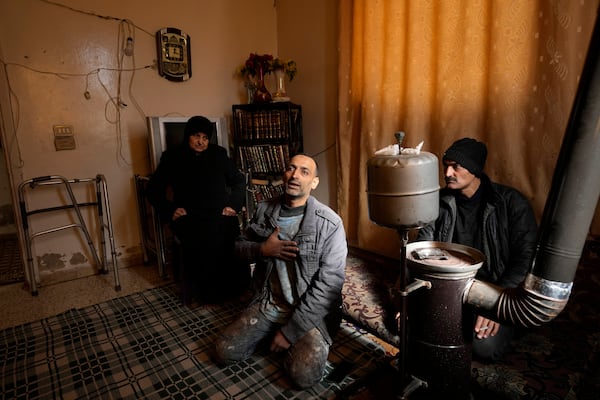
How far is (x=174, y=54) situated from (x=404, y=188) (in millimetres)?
2773

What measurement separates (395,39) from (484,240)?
4.67ft

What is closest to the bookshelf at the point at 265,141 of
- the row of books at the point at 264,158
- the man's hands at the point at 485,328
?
the row of books at the point at 264,158

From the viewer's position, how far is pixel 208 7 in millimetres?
3146

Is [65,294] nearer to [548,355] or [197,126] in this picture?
[197,126]

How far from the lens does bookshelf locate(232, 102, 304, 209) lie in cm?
295

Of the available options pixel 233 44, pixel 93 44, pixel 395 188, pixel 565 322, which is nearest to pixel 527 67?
pixel 565 322

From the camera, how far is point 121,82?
111 inches

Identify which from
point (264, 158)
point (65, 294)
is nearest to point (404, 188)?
point (264, 158)

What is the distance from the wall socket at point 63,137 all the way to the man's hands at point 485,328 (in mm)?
2885

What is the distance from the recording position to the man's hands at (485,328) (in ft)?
4.70

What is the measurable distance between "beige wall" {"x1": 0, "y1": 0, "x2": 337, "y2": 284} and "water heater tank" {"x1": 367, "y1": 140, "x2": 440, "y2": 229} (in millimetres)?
2235

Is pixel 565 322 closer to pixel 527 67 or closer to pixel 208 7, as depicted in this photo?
pixel 527 67

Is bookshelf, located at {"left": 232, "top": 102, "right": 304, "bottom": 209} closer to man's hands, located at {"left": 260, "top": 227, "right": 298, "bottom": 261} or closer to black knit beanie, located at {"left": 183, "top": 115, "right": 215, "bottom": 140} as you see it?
black knit beanie, located at {"left": 183, "top": 115, "right": 215, "bottom": 140}

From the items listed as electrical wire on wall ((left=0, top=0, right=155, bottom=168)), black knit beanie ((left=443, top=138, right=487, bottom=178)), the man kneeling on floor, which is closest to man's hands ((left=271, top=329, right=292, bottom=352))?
the man kneeling on floor
